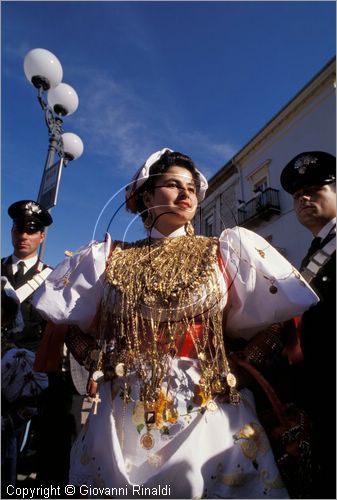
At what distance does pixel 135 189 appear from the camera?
2.09 m

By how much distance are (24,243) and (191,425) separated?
7.88 feet

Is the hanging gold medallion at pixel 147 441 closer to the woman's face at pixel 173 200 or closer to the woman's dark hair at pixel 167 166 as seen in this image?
the woman's face at pixel 173 200

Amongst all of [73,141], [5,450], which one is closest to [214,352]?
[5,450]

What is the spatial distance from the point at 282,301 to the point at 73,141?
454 centimetres

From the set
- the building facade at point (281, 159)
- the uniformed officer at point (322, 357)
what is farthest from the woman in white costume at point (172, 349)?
the building facade at point (281, 159)

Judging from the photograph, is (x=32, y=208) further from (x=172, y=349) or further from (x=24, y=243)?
(x=172, y=349)

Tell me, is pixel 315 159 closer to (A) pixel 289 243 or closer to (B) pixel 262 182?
(A) pixel 289 243

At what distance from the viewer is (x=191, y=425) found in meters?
1.30

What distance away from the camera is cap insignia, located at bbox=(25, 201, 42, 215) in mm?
3214

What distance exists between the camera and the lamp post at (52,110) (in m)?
4.01

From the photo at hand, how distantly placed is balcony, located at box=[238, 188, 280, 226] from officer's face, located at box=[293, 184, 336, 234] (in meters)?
11.4

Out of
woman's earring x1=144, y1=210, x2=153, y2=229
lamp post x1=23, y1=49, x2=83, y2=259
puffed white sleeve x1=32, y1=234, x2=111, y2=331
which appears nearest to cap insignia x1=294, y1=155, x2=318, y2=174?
woman's earring x1=144, y1=210, x2=153, y2=229

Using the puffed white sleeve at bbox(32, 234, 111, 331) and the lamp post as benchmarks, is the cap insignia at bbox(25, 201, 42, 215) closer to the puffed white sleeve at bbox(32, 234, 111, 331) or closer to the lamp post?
the lamp post

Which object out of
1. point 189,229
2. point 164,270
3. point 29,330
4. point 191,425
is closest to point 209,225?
point 189,229
